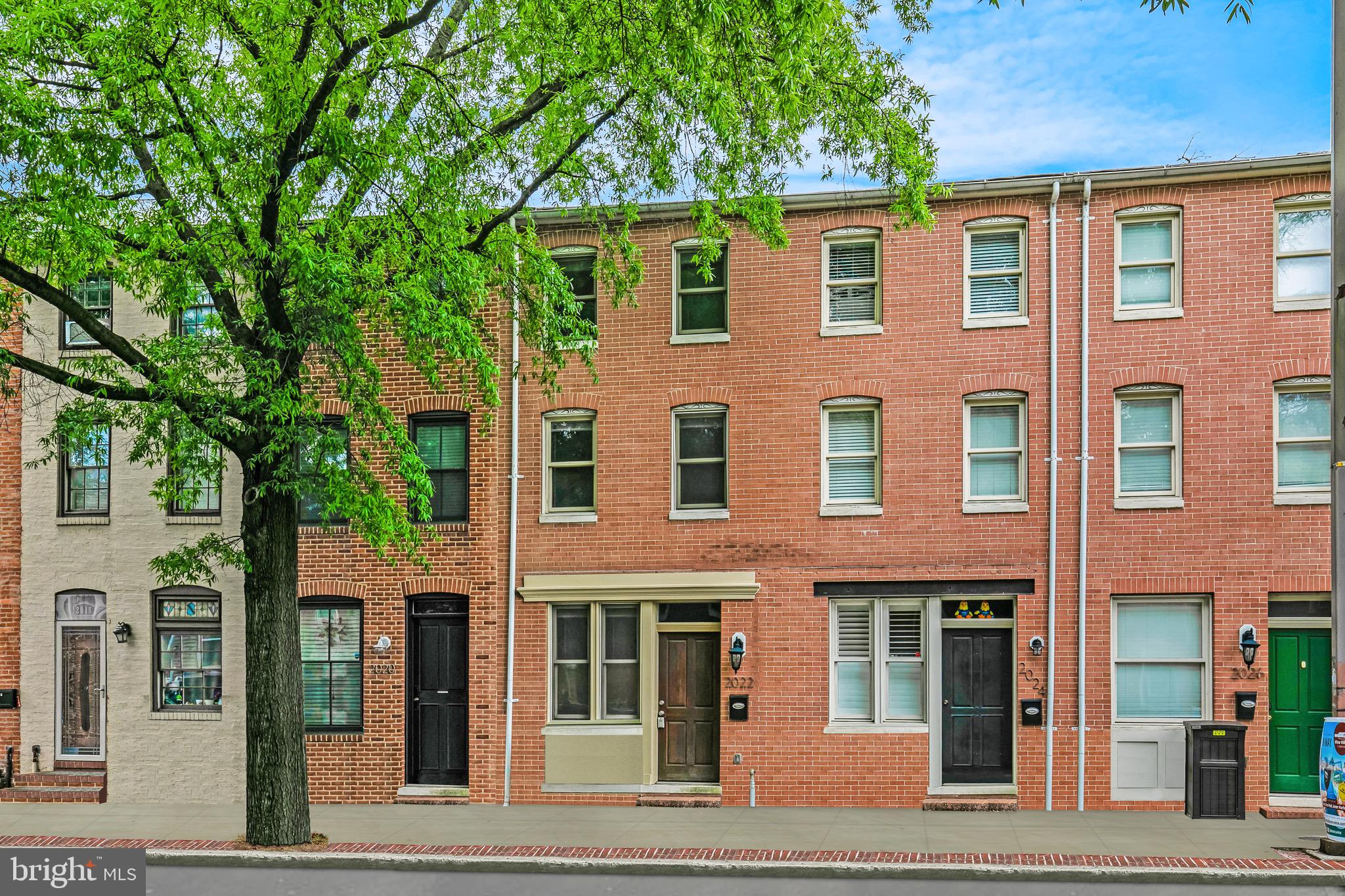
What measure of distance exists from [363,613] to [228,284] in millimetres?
5948

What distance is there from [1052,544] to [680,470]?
17.0ft

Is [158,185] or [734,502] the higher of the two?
[158,185]

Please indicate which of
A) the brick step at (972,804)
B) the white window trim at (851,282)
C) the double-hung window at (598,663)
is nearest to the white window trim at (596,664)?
the double-hung window at (598,663)

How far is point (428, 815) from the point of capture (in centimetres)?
1579

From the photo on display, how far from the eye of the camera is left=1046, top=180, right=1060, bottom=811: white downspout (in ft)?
52.1

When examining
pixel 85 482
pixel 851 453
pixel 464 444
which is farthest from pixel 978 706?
pixel 85 482

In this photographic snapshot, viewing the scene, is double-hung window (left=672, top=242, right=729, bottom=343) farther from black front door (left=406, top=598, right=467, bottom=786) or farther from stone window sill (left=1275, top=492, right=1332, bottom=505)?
stone window sill (left=1275, top=492, right=1332, bottom=505)

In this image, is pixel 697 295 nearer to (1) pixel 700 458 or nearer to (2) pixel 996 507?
(1) pixel 700 458

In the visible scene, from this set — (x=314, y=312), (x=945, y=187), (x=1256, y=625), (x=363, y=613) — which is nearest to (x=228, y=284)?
(x=314, y=312)

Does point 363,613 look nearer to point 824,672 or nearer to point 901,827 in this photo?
point 824,672

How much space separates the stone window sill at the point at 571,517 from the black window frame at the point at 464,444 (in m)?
1.07

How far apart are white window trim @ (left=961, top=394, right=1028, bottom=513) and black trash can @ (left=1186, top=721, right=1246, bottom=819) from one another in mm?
3590

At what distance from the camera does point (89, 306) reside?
1858 cm

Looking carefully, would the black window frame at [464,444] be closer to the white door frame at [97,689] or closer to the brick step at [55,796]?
the white door frame at [97,689]
